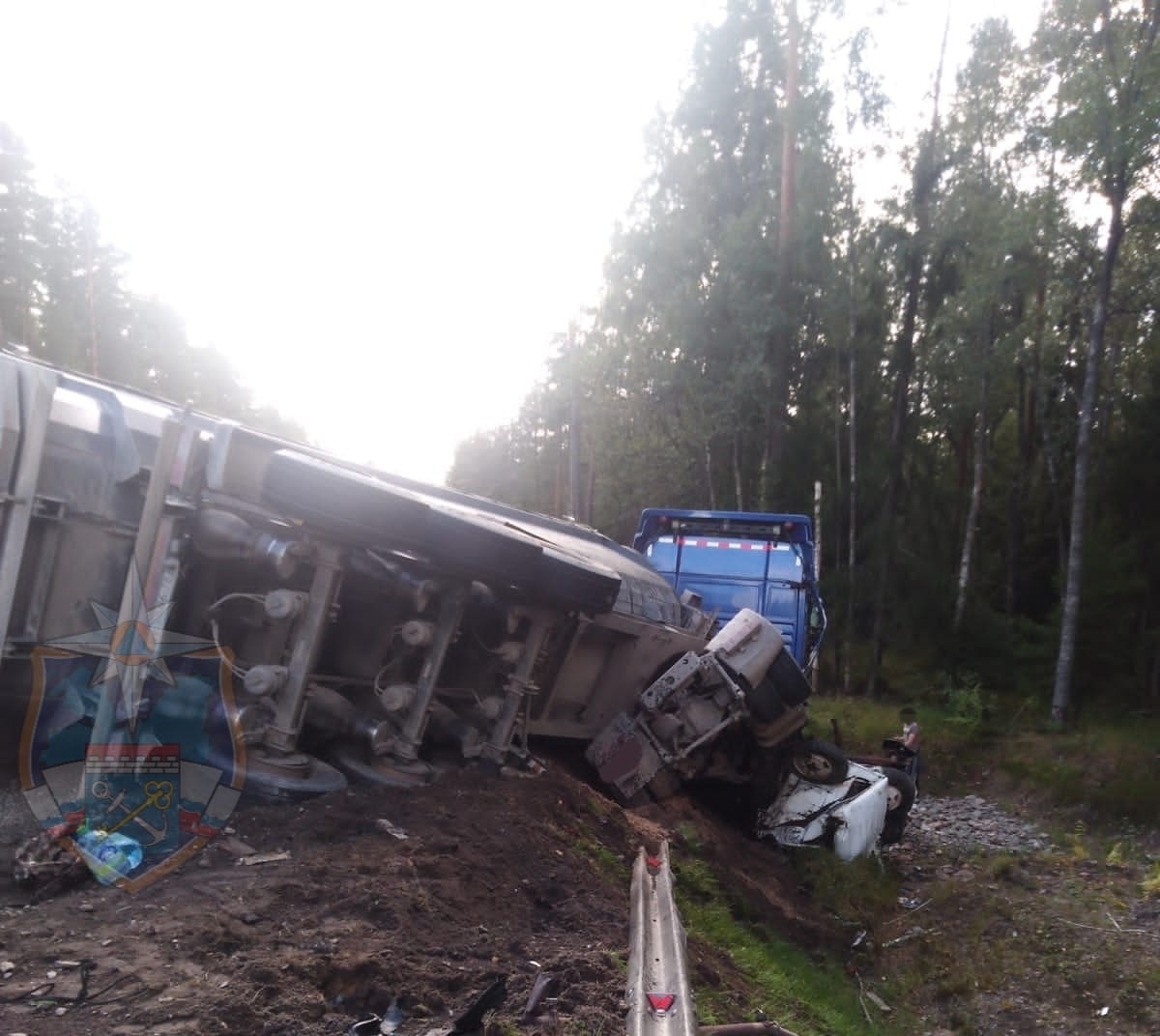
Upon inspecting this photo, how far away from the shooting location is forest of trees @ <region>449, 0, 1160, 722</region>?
1391 cm

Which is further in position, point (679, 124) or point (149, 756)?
point (679, 124)

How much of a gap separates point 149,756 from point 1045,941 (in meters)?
4.94

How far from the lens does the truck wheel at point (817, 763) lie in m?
6.59

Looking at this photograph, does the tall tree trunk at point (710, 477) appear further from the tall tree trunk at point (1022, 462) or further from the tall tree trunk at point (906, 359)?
the tall tree trunk at point (1022, 462)

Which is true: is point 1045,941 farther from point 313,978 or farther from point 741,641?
point 313,978

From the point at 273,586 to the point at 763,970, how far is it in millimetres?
2607

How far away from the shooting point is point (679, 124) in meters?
21.4

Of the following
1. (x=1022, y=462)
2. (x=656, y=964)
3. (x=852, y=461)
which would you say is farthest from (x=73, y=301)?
(x=656, y=964)

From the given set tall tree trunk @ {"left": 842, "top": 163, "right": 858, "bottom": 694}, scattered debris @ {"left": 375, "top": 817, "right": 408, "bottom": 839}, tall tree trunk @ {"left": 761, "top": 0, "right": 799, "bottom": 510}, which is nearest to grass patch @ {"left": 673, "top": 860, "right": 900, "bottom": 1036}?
scattered debris @ {"left": 375, "top": 817, "right": 408, "bottom": 839}

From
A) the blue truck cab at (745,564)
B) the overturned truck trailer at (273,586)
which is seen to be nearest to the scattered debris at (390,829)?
the overturned truck trailer at (273,586)

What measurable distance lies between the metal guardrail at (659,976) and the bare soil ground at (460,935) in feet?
0.21

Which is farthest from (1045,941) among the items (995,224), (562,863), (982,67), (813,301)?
(982,67)

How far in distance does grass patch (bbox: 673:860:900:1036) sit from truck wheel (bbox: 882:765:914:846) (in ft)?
8.35

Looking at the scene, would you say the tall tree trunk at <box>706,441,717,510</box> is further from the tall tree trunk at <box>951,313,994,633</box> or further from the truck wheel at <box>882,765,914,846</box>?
the truck wheel at <box>882,765,914,846</box>
